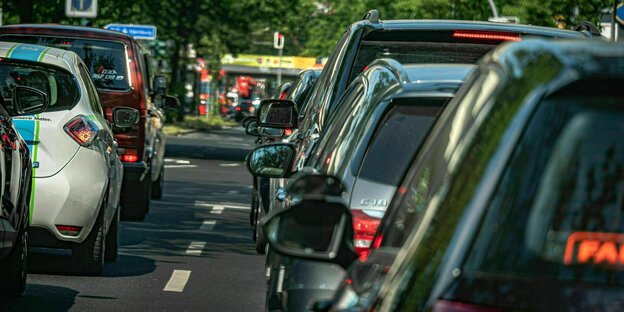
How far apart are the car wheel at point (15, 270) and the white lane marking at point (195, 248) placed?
3.76 metres

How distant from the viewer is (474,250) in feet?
8.53

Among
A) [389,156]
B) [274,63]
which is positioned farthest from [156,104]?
[274,63]

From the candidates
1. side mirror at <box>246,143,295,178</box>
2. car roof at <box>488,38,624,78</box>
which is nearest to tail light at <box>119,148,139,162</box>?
side mirror at <box>246,143,295,178</box>

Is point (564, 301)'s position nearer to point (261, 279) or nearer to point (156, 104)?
point (261, 279)

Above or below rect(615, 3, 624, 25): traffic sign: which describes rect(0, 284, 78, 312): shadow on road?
below

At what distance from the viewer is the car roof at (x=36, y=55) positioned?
10571 millimetres

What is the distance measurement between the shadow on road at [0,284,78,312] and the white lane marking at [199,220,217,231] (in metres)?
5.66

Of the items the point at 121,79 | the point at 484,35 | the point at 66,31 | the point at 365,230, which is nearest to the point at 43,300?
the point at 484,35

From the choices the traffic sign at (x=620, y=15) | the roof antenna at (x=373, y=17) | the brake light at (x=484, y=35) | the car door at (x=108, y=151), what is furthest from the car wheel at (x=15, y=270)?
the traffic sign at (x=620, y=15)

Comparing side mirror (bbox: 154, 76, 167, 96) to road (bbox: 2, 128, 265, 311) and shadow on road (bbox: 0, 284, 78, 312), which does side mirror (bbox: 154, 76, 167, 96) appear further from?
shadow on road (bbox: 0, 284, 78, 312)

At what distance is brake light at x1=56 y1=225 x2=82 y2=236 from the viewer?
10062 mm

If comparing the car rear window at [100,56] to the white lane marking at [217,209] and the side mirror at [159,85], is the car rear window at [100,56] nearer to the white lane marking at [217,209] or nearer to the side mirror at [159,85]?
the white lane marking at [217,209]

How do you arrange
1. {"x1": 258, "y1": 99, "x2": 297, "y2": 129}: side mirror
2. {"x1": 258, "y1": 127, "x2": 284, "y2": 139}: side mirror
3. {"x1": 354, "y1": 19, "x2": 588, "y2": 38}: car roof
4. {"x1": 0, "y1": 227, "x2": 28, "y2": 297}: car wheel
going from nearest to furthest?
{"x1": 354, "y1": 19, "x2": 588, "y2": 38}: car roof
{"x1": 0, "y1": 227, "x2": 28, "y2": 297}: car wheel
{"x1": 258, "y1": 99, "x2": 297, "y2": 129}: side mirror
{"x1": 258, "y1": 127, "x2": 284, "y2": 139}: side mirror

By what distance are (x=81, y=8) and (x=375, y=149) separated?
862 inches
